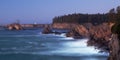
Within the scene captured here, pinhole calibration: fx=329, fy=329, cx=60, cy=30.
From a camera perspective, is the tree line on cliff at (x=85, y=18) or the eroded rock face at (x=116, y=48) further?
the tree line on cliff at (x=85, y=18)

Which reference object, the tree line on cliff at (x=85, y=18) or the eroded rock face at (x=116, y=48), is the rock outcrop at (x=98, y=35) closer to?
the eroded rock face at (x=116, y=48)

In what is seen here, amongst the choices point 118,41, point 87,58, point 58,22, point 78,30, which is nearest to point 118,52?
point 118,41

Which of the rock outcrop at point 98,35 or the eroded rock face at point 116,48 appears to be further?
the rock outcrop at point 98,35

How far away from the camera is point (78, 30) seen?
92.8 meters

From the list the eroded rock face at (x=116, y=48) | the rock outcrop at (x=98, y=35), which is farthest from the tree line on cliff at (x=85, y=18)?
the eroded rock face at (x=116, y=48)

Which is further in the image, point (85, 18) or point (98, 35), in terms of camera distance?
point (85, 18)

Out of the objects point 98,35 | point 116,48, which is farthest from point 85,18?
point 116,48

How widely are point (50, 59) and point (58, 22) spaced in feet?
506

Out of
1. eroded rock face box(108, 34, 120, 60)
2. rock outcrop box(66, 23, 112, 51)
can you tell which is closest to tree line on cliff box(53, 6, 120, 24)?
rock outcrop box(66, 23, 112, 51)

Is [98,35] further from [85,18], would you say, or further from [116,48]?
[85,18]

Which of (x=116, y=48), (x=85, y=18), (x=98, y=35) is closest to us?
(x=116, y=48)

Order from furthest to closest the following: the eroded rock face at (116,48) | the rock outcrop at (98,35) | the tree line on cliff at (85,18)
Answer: the tree line on cliff at (85,18), the rock outcrop at (98,35), the eroded rock face at (116,48)

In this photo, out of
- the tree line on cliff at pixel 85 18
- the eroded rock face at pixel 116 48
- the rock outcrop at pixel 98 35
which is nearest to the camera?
the eroded rock face at pixel 116 48

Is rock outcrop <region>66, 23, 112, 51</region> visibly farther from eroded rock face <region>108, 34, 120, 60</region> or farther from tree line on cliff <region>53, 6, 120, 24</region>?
tree line on cliff <region>53, 6, 120, 24</region>
